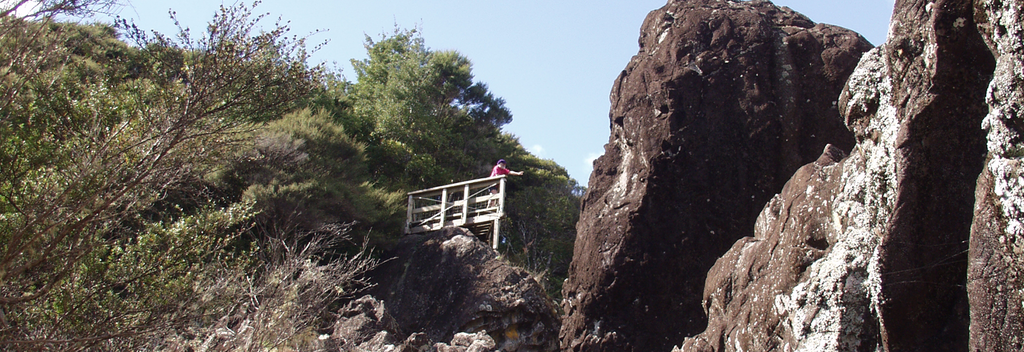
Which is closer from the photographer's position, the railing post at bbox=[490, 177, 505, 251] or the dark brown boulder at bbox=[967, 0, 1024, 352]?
the dark brown boulder at bbox=[967, 0, 1024, 352]

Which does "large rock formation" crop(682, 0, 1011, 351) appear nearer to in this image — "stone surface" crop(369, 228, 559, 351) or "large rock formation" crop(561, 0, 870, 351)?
"large rock formation" crop(561, 0, 870, 351)

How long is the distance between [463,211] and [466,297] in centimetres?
333

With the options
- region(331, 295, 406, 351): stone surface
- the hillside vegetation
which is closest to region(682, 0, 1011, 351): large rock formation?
the hillside vegetation

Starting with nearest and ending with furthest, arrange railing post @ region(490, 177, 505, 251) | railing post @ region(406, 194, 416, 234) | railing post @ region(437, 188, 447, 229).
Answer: railing post @ region(490, 177, 505, 251), railing post @ region(437, 188, 447, 229), railing post @ region(406, 194, 416, 234)

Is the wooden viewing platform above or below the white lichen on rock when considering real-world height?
above

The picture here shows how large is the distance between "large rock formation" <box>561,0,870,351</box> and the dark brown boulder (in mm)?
3987

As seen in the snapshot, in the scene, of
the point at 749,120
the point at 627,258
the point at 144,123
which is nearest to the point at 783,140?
the point at 749,120

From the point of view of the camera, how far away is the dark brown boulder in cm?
Answer: 333

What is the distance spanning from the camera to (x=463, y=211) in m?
15.2

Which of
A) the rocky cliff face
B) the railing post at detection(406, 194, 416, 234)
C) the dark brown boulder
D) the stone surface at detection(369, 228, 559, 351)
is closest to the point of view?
the dark brown boulder

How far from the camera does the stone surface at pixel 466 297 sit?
11750 millimetres

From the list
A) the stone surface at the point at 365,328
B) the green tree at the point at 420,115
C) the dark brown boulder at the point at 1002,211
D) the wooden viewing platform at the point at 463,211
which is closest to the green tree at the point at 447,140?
the green tree at the point at 420,115

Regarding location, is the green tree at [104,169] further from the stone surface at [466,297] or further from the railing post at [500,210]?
the railing post at [500,210]

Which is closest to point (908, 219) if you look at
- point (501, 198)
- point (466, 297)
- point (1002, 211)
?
point (1002, 211)
